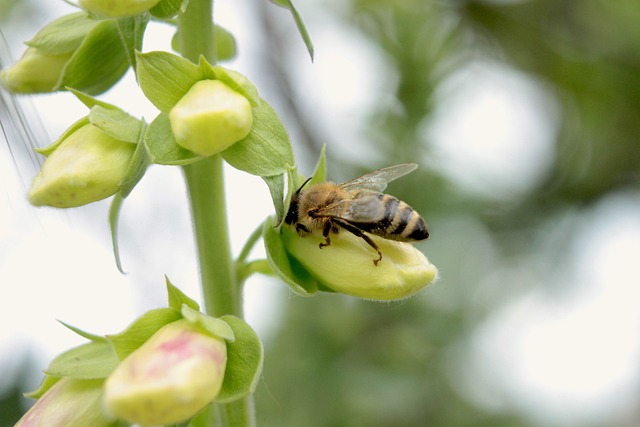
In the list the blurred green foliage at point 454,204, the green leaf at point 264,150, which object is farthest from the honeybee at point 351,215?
the blurred green foliage at point 454,204

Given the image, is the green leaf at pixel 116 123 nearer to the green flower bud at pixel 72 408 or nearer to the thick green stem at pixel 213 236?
the thick green stem at pixel 213 236

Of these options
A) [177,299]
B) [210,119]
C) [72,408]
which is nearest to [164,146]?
[210,119]

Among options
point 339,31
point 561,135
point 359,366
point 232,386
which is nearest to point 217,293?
point 232,386

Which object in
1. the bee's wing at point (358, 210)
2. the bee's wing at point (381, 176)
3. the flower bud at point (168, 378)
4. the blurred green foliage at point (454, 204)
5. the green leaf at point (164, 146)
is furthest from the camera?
the blurred green foliage at point (454, 204)

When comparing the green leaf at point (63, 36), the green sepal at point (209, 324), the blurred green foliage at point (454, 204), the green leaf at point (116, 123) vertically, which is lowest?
the blurred green foliage at point (454, 204)

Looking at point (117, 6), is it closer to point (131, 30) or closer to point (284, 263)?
point (131, 30)

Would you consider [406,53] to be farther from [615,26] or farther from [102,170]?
[102,170]

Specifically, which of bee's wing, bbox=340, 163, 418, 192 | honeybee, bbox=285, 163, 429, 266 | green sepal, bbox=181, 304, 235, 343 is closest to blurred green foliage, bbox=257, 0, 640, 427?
bee's wing, bbox=340, 163, 418, 192
